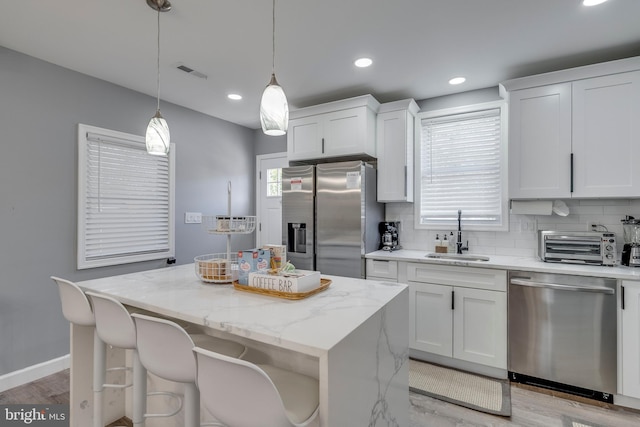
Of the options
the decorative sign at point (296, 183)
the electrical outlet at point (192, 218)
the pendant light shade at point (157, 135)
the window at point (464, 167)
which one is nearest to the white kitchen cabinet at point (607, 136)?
the window at point (464, 167)

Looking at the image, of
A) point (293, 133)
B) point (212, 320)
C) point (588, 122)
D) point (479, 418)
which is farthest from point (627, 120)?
point (212, 320)

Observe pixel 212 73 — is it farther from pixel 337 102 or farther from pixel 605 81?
pixel 605 81

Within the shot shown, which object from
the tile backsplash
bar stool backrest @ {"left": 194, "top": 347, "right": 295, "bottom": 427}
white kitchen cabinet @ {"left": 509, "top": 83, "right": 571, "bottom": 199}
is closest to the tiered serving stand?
bar stool backrest @ {"left": 194, "top": 347, "right": 295, "bottom": 427}

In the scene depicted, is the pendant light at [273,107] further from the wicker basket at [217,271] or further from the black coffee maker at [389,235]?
the black coffee maker at [389,235]

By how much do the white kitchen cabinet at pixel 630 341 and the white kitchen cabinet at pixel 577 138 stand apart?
751mm

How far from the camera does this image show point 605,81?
2.42 meters

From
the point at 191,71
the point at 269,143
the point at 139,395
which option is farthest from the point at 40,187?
the point at 269,143

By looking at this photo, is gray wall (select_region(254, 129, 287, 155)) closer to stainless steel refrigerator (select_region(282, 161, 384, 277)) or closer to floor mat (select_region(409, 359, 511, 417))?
stainless steel refrigerator (select_region(282, 161, 384, 277))

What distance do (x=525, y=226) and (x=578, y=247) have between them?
0.52m

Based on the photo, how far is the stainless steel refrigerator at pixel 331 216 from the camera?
3039 mm

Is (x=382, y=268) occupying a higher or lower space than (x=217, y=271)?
lower

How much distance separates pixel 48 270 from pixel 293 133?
8.47 feet

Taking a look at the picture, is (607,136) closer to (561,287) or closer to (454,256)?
(561,287)

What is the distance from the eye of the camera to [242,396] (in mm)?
934
